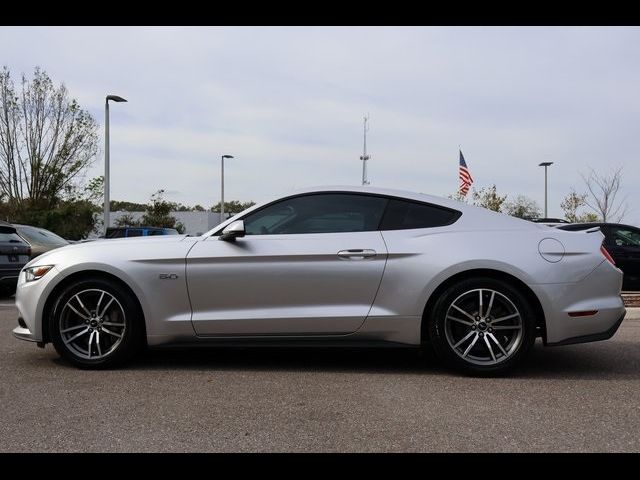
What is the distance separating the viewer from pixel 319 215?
4867 mm

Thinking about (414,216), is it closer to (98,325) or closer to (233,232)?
(233,232)

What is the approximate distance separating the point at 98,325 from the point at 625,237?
33.7 feet

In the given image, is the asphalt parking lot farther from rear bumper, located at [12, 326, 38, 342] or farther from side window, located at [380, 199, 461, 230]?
side window, located at [380, 199, 461, 230]

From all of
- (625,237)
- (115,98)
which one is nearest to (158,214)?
(115,98)

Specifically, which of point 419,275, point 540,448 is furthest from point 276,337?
point 540,448

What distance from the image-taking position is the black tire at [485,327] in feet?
14.9

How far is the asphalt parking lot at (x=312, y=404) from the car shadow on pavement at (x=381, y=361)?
0.02 meters

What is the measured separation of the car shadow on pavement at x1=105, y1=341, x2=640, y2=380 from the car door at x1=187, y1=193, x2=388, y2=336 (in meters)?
0.44

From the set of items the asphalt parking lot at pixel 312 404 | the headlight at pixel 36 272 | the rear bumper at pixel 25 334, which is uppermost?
the headlight at pixel 36 272

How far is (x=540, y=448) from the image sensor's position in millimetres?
3076

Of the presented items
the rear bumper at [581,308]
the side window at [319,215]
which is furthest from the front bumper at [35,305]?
the rear bumper at [581,308]

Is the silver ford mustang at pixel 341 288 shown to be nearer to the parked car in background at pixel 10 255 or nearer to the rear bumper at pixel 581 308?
the rear bumper at pixel 581 308
